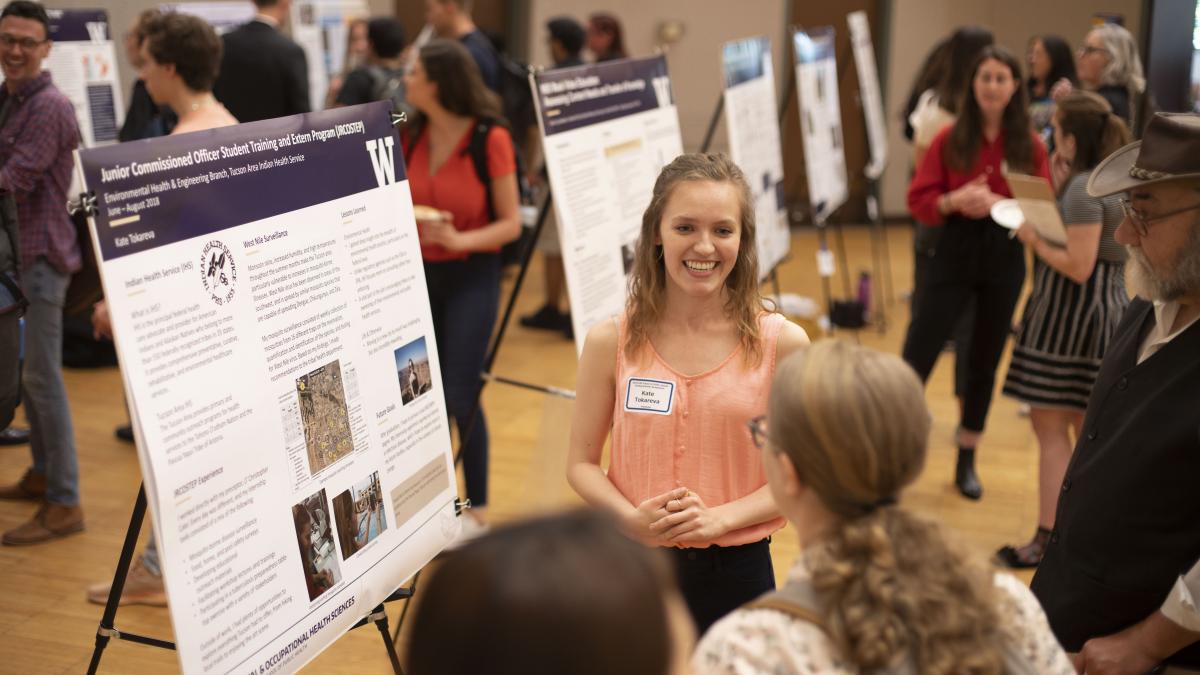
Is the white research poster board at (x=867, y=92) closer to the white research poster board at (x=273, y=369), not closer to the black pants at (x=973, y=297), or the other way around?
the black pants at (x=973, y=297)

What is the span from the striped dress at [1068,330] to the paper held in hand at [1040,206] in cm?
5

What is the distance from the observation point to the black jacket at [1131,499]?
1906 mm

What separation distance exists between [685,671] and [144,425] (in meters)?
0.98

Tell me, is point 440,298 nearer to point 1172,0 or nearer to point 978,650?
point 978,650

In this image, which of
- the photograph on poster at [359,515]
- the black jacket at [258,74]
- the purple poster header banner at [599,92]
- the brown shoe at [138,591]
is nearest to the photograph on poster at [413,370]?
the photograph on poster at [359,515]

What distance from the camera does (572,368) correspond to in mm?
6348

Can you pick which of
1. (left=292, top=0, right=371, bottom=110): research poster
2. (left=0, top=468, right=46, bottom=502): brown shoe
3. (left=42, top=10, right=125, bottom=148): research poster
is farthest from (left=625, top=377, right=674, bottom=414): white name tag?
(left=292, top=0, right=371, bottom=110): research poster

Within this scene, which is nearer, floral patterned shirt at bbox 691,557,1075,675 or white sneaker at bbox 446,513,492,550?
white sneaker at bbox 446,513,492,550

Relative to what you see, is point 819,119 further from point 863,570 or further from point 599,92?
point 863,570

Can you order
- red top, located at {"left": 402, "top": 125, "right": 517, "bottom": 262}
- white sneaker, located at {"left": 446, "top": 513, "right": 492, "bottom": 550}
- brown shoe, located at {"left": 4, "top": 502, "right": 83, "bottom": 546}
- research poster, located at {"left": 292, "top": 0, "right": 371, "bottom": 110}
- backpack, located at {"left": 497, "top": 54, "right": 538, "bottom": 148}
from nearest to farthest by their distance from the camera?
white sneaker, located at {"left": 446, "top": 513, "right": 492, "bottom": 550} → red top, located at {"left": 402, "top": 125, "right": 517, "bottom": 262} → brown shoe, located at {"left": 4, "top": 502, "right": 83, "bottom": 546} → backpack, located at {"left": 497, "top": 54, "right": 538, "bottom": 148} → research poster, located at {"left": 292, "top": 0, "right": 371, "bottom": 110}

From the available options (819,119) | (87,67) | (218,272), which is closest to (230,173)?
(218,272)

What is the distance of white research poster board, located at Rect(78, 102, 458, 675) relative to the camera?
1635 mm

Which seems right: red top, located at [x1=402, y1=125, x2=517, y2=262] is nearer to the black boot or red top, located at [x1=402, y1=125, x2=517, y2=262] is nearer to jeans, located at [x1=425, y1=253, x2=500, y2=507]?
jeans, located at [x1=425, y1=253, x2=500, y2=507]

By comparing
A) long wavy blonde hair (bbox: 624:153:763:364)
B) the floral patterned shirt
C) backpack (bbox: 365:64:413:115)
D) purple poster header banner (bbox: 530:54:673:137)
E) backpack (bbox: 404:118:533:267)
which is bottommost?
the floral patterned shirt
